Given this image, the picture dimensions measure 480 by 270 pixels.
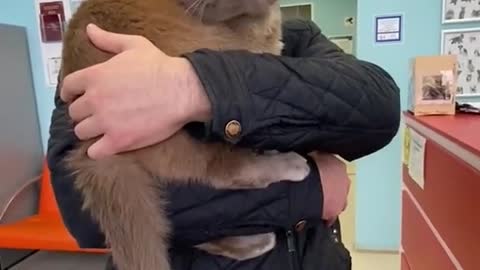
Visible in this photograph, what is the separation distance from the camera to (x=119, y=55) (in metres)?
0.58

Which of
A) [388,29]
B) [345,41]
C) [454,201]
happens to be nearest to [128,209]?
[454,201]

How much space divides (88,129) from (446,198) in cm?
108

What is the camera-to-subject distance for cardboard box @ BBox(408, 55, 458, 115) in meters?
1.64

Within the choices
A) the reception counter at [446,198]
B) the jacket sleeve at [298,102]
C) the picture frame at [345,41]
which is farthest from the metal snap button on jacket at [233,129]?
the picture frame at [345,41]

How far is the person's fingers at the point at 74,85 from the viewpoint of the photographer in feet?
1.92

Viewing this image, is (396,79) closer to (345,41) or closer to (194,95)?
(194,95)

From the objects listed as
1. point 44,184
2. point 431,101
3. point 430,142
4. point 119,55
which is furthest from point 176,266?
point 44,184

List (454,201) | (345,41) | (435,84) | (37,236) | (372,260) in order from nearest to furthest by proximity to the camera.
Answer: (454,201), (435,84), (37,236), (372,260), (345,41)

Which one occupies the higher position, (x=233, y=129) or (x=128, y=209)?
(x=233, y=129)

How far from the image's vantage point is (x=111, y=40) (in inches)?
24.0

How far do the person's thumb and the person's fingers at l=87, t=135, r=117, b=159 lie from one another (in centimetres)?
12

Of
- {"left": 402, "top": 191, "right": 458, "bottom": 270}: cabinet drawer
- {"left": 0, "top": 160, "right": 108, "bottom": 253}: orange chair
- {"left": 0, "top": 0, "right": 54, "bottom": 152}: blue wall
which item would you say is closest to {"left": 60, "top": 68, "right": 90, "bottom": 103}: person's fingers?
{"left": 402, "top": 191, "right": 458, "bottom": 270}: cabinet drawer

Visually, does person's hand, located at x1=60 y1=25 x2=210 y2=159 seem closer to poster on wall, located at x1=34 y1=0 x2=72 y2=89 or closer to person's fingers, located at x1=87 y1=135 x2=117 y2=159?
person's fingers, located at x1=87 y1=135 x2=117 y2=159

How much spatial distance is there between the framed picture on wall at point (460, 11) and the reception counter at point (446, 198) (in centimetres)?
108
